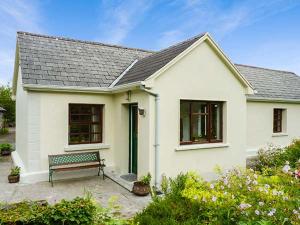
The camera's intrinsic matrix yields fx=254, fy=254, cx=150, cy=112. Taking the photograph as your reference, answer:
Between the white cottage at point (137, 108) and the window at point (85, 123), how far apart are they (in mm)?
43

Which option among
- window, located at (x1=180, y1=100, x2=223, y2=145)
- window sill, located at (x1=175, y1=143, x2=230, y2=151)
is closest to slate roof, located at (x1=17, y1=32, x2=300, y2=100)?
window, located at (x1=180, y1=100, x2=223, y2=145)

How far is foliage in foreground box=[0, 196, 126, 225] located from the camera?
471 centimetres

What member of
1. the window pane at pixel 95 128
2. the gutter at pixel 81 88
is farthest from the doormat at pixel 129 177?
the gutter at pixel 81 88

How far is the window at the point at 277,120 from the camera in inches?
650

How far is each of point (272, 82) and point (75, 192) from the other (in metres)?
15.5

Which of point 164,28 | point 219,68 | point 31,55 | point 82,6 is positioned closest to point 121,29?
point 164,28

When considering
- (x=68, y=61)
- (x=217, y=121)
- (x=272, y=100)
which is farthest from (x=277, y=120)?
(x=68, y=61)

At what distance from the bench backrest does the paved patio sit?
2.51 ft

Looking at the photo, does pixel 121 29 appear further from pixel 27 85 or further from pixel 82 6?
pixel 27 85

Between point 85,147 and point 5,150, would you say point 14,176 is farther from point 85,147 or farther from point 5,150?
point 5,150

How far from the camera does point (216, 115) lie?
10.9 metres

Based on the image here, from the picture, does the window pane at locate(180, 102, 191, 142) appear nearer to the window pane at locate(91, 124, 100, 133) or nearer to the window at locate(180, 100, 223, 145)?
the window at locate(180, 100, 223, 145)

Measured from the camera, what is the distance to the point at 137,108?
33.8 ft

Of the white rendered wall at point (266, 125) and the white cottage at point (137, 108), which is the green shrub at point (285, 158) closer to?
the white cottage at point (137, 108)
